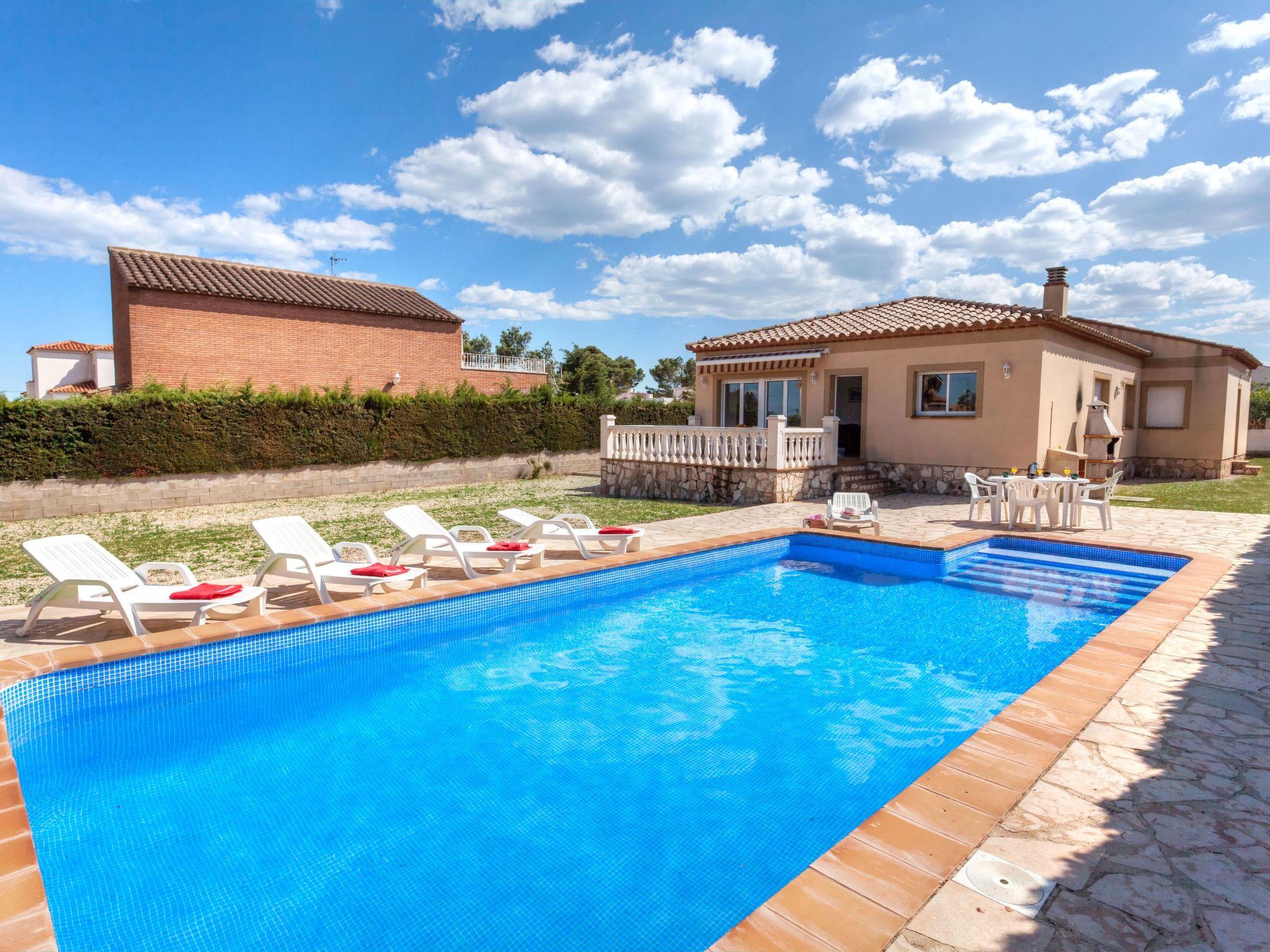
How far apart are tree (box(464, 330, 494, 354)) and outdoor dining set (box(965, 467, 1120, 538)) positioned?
310ft

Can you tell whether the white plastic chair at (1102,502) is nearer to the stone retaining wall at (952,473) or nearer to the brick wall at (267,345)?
the stone retaining wall at (952,473)

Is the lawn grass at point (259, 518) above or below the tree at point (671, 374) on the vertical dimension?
below

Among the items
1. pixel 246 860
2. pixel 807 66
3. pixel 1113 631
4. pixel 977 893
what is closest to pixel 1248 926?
pixel 977 893

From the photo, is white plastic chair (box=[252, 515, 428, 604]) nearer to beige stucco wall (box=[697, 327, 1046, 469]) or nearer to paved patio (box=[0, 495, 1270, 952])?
paved patio (box=[0, 495, 1270, 952])

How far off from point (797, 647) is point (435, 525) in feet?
19.7

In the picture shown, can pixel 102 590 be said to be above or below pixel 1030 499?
below

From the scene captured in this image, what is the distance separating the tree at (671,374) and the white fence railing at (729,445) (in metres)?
86.4

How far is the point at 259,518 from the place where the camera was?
16641 mm

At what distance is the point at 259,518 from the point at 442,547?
30.1 feet

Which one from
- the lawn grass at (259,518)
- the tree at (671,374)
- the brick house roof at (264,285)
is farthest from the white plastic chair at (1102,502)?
the tree at (671,374)

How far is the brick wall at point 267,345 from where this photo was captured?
28.2 metres

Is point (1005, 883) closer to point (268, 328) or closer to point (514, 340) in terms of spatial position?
point (268, 328)

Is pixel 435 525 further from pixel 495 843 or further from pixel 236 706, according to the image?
pixel 495 843

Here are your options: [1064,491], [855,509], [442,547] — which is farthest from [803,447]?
[442,547]
